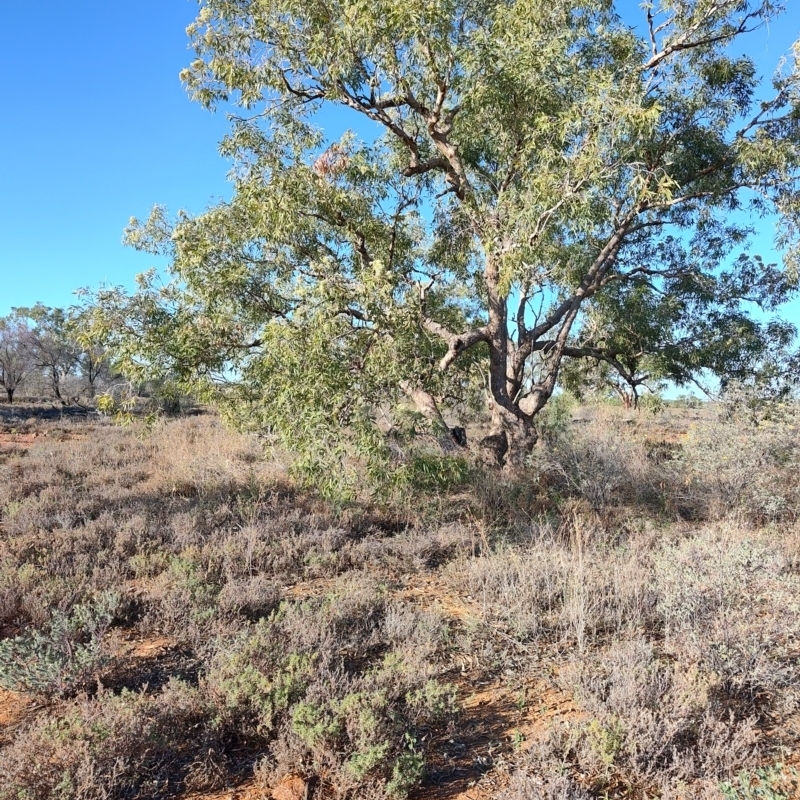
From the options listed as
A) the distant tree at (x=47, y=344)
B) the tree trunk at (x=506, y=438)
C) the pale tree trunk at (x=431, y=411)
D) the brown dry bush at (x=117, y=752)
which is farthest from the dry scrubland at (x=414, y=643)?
the distant tree at (x=47, y=344)

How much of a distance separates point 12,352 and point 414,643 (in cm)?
3559

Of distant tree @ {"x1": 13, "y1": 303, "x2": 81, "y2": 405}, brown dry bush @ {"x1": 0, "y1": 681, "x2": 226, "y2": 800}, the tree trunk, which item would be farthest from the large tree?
distant tree @ {"x1": 13, "y1": 303, "x2": 81, "y2": 405}

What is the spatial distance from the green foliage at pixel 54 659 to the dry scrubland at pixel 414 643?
2cm

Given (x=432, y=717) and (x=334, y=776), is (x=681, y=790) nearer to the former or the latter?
(x=432, y=717)

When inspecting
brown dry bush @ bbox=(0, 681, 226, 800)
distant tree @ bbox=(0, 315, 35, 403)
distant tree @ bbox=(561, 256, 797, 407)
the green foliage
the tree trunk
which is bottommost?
brown dry bush @ bbox=(0, 681, 226, 800)

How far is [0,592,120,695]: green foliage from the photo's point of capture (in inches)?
127

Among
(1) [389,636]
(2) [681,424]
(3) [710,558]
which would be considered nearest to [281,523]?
(1) [389,636]

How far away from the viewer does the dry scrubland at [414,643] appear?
2.63 meters

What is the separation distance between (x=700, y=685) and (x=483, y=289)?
7.40 m

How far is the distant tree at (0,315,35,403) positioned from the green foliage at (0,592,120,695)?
110ft

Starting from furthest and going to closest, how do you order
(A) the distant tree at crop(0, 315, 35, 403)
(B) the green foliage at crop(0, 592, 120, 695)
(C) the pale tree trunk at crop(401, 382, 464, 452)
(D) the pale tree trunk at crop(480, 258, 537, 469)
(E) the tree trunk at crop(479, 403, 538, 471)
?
(A) the distant tree at crop(0, 315, 35, 403)
(E) the tree trunk at crop(479, 403, 538, 471)
(D) the pale tree trunk at crop(480, 258, 537, 469)
(C) the pale tree trunk at crop(401, 382, 464, 452)
(B) the green foliage at crop(0, 592, 120, 695)

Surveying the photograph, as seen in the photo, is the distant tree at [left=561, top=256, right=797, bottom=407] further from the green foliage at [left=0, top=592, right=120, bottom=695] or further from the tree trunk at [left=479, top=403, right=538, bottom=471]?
the green foliage at [left=0, top=592, right=120, bottom=695]

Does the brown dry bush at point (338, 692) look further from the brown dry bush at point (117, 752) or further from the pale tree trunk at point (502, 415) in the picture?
the pale tree trunk at point (502, 415)

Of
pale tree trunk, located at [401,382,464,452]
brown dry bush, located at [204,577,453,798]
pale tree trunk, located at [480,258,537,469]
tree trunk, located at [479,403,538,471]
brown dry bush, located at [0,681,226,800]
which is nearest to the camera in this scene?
brown dry bush, located at [0,681,226,800]
